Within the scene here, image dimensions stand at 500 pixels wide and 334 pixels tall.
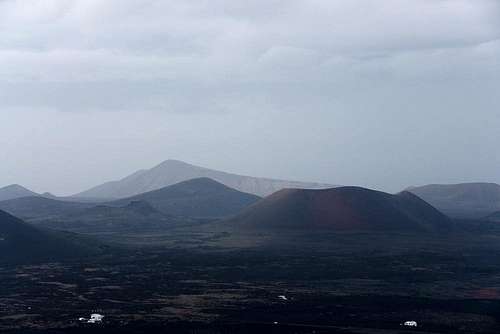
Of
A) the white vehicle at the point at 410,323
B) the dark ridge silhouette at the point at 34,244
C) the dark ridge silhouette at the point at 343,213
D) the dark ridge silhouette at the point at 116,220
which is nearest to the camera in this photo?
the white vehicle at the point at 410,323

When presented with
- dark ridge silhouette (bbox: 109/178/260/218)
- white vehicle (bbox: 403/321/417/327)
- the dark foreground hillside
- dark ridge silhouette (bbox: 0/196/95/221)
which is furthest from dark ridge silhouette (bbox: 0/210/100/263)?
dark ridge silhouette (bbox: 109/178/260/218)

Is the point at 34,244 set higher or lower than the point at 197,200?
lower

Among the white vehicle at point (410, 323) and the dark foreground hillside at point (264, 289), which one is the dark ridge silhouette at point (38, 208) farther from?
the white vehicle at point (410, 323)

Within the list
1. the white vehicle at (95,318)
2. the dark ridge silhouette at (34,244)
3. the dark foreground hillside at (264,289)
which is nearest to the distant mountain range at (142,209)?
the dark ridge silhouette at (34,244)

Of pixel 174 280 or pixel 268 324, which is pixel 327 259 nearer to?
pixel 174 280

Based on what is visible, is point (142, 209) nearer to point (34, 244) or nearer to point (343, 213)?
point (343, 213)

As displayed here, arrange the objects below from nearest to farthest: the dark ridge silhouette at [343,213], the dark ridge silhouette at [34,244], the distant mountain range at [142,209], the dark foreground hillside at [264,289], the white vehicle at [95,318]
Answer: the dark foreground hillside at [264,289] < the white vehicle at [95,318] < the dark ridge silhouette at [34,244] < the dark ridge silhouette at [343,213] < the distant mountain range at [142,209]

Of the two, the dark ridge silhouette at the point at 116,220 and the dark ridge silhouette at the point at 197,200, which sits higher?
the dark ridge silhouette at the point at 197,200

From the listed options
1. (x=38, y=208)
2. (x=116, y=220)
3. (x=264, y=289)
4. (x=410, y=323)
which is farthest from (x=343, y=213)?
(x=410, y=323)
